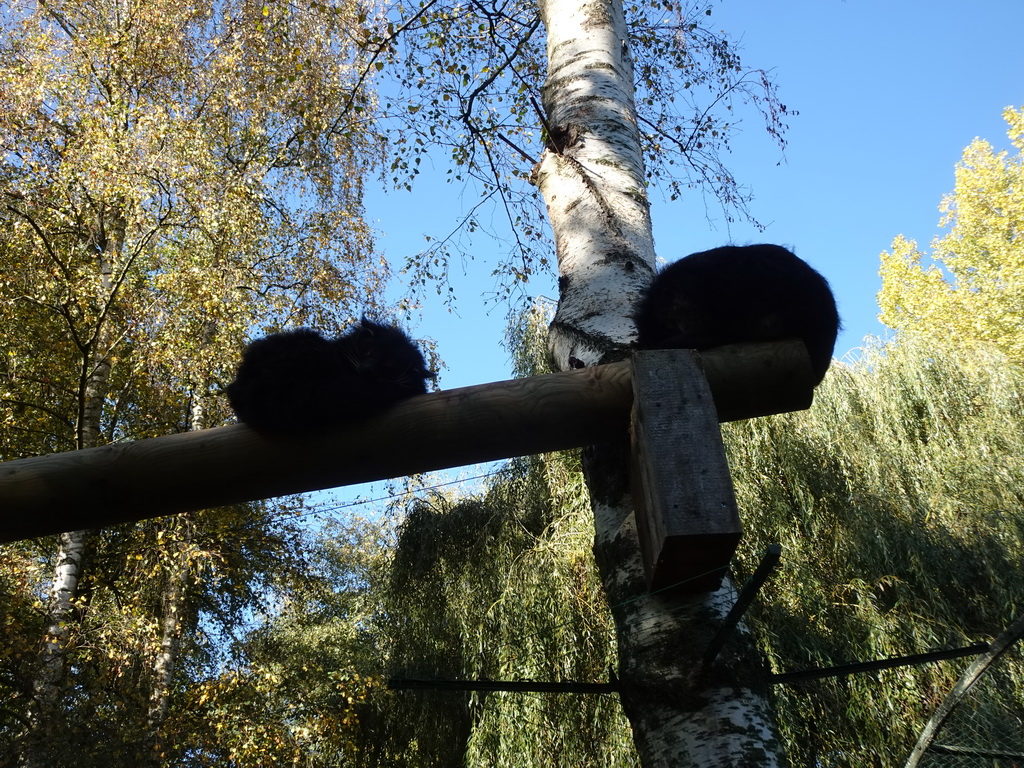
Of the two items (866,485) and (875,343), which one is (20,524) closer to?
(866,485)

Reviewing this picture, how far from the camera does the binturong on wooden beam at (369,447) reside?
163cm

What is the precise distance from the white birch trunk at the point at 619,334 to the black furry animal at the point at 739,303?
0.11 meters

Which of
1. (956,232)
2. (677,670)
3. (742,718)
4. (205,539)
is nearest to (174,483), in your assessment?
(677,670)

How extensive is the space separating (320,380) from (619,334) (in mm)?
858

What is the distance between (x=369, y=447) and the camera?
65.8 inches

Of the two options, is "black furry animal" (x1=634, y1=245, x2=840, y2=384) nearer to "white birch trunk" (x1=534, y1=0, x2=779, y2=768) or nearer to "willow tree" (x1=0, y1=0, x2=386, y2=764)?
"white birch trunk" (x1=534, y1=0, x2=779, y2=768)

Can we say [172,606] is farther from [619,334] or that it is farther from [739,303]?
[739,303]

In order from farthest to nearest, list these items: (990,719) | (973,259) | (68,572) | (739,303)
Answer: (973,259), (68,572), (990,719), (739,303)

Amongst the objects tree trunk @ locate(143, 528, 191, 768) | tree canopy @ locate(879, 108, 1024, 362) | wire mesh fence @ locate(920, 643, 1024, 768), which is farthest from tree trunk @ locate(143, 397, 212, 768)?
tree canopy @ locate(879, 108, 1024, 362)

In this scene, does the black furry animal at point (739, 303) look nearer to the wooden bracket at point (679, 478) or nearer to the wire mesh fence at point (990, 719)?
the wooden bracket at point (679, 478)

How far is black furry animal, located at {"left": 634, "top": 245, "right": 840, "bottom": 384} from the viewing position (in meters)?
1.86

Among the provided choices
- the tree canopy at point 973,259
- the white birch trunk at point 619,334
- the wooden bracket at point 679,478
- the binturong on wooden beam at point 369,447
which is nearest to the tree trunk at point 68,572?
the binturong on wooden beam at point 369,447

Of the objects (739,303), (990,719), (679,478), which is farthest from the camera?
(990,719)

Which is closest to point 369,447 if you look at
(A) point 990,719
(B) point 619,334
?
(B) point 619,334
